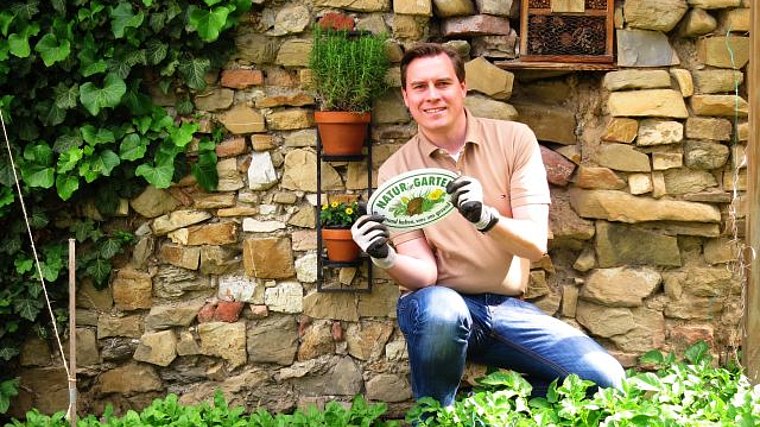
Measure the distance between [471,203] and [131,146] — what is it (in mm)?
1473

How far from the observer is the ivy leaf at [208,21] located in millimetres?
3432

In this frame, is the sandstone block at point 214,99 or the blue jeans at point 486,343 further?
the sandstone block at point 214,99

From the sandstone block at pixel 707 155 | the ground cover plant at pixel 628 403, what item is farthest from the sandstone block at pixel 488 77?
the ground cover plant at pixel 628 403

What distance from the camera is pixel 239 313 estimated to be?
371cm

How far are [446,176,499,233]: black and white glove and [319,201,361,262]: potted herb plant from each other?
0.70 m

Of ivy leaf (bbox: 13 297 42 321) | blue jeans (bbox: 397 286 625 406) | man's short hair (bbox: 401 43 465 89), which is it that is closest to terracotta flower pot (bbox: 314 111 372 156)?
man's short hair (bbox: 401 43 465 89)

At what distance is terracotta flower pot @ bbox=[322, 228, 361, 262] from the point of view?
3.44 metres

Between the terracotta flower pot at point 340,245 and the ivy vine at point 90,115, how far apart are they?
1.72 ft

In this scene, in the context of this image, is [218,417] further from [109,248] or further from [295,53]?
[295,53]

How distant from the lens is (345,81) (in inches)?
134

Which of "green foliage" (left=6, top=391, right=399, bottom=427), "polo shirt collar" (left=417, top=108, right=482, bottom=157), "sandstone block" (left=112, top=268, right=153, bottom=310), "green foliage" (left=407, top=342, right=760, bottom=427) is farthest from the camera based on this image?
"sandstone block" (left=112, top=268, right=153, bottom=310)

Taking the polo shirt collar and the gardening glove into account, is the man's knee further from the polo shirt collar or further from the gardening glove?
the polo shirt collar

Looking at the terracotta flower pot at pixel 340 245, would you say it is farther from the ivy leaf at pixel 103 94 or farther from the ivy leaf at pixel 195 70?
the ivy leaf at pixel 103 94

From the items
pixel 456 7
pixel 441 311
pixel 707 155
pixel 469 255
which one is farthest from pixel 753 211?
pixel 456 7
